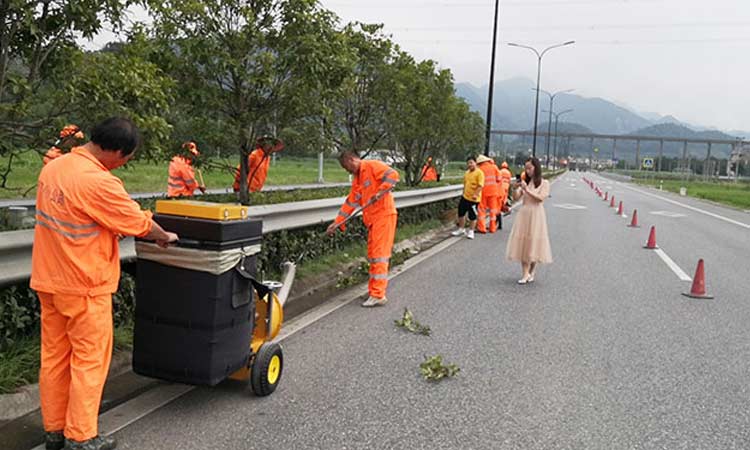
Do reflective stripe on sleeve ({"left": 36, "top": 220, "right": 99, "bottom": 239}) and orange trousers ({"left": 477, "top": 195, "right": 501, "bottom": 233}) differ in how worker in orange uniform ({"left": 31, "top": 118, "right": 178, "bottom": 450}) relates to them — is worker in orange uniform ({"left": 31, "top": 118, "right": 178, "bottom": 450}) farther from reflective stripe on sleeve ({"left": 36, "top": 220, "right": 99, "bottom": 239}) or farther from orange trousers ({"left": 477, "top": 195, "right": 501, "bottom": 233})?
orange trousers ({"left": 477, "top": 195, "right": 501, "bottom": 233})

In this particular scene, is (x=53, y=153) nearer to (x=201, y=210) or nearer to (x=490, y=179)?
(x=201, y=210)

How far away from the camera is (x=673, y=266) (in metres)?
11.3

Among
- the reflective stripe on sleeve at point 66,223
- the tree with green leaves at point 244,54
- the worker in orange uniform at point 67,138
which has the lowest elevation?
the reflective stripe on sleeve at point 66,223

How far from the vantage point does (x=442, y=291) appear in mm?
8398

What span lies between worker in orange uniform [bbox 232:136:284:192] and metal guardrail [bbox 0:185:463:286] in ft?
4.18

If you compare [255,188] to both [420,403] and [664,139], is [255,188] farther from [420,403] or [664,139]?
[664,139]

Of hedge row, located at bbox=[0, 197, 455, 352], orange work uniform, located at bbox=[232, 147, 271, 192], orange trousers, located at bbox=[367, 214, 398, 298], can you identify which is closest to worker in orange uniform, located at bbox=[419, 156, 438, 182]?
hedge row, located at bbox=[0, 197, 455, 352]

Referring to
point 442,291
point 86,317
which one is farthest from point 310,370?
point 442,291

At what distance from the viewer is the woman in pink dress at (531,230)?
9.20m

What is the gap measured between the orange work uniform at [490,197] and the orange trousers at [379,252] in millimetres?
8177

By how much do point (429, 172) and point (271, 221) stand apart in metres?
16.2

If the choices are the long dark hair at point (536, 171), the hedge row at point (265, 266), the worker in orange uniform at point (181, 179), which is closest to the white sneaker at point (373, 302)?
the hedge row at point (265, 266)

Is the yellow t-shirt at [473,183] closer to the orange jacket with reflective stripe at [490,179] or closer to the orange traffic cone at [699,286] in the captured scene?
the orange jacket with reflective stripe at [490,179]

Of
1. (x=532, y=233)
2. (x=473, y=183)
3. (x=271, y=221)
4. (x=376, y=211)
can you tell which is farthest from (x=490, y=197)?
(x=271, y=221)
